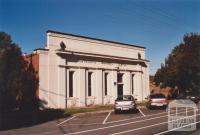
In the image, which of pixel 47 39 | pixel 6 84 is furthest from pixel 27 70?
pixel 6 84

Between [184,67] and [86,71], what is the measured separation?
14583 mm

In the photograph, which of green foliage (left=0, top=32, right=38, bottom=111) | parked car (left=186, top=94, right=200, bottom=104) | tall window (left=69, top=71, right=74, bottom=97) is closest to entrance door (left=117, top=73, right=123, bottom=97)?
tall window (left=69, top=71, right=74, bottom=97)

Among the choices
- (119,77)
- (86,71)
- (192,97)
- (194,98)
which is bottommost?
(194,98)

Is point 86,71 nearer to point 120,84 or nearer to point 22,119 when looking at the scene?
point 120,84

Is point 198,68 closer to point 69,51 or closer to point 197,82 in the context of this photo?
point 197,82

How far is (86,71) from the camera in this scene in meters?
35.9

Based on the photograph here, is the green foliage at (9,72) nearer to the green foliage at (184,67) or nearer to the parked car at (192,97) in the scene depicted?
the parked car at (192,97)

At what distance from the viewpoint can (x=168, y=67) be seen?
46719 millimetres

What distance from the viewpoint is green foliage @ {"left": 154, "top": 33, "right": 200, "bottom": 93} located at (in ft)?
143

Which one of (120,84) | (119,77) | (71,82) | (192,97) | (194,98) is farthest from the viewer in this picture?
(192,97)

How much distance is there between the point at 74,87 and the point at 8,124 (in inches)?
528

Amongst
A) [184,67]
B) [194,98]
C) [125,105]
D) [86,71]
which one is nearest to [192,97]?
[194,98]

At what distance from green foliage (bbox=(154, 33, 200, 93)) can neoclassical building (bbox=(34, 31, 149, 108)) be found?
13.8 ft

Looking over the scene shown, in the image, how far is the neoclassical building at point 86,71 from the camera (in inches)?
1270
